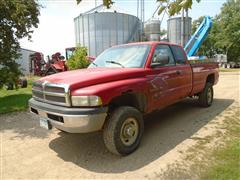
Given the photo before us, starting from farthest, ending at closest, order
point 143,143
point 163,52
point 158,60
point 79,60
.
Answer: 1. point 79,60
2. point 163,52
3. point 158,60
4. point 143,143

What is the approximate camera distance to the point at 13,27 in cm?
837

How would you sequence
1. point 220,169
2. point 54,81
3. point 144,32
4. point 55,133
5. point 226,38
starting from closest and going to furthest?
point 220,169 → point 54,81 → point 55,133 → point 144,32 → point 226,38

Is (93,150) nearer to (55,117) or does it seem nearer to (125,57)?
(55,117)

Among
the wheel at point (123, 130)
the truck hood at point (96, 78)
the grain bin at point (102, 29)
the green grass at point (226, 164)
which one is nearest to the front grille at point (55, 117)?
the truck hood at point (96, 78)

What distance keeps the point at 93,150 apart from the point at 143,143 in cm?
97

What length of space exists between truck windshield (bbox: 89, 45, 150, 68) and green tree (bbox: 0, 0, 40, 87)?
13.4 ft

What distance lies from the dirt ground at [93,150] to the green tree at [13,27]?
2.68m

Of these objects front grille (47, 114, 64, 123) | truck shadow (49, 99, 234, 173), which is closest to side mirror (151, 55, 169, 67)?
truck shadow (49, 99, 234, 173)

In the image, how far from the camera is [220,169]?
3428mm

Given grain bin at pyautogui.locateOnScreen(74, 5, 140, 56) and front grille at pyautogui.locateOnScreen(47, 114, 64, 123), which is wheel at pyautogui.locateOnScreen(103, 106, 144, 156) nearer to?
front grille at pyautogui.locateOnScreen(47, 114, 64, 123)

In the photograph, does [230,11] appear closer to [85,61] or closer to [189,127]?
[85,61]

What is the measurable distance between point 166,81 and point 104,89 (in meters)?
1.84

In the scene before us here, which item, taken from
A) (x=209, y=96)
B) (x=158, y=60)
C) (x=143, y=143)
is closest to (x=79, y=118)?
(x=143, y=143)

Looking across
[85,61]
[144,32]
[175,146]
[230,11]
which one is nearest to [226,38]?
[230,11]
